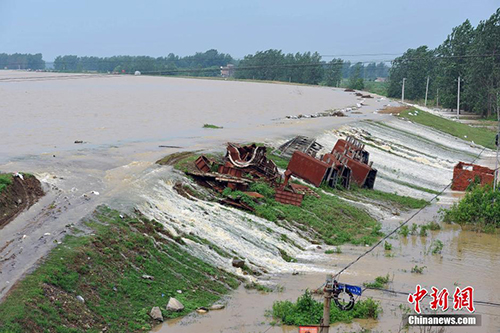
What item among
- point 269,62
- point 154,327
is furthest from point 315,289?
point 269,62

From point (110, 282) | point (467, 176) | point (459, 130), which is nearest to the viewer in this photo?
point (110, 282)

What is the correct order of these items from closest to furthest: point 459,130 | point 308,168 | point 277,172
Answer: point 277,172
point 308,168
point 459,130

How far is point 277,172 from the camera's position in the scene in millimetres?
27031

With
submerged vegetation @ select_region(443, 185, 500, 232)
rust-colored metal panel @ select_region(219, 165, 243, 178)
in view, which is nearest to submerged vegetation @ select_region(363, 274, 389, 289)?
rust-colored metal panel @ select_region(219, 165, 243, 178)

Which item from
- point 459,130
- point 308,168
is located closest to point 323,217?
point 308,168

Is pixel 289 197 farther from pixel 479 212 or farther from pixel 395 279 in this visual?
pixel 479 212

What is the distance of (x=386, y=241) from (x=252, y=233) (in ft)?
18.9

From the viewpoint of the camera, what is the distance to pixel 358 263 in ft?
66.5

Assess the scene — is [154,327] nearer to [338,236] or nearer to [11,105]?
[338,236]

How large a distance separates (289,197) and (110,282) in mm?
11267

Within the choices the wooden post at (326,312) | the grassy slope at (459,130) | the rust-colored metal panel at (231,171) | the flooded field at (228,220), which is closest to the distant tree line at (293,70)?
the grassy slope at (459,130)

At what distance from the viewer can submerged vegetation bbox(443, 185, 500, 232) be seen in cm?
2575

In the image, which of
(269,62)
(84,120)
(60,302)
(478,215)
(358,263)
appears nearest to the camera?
(60,302)

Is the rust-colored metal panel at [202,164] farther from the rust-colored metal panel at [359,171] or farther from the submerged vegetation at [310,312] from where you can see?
the submerged vegetation at [310,312]
